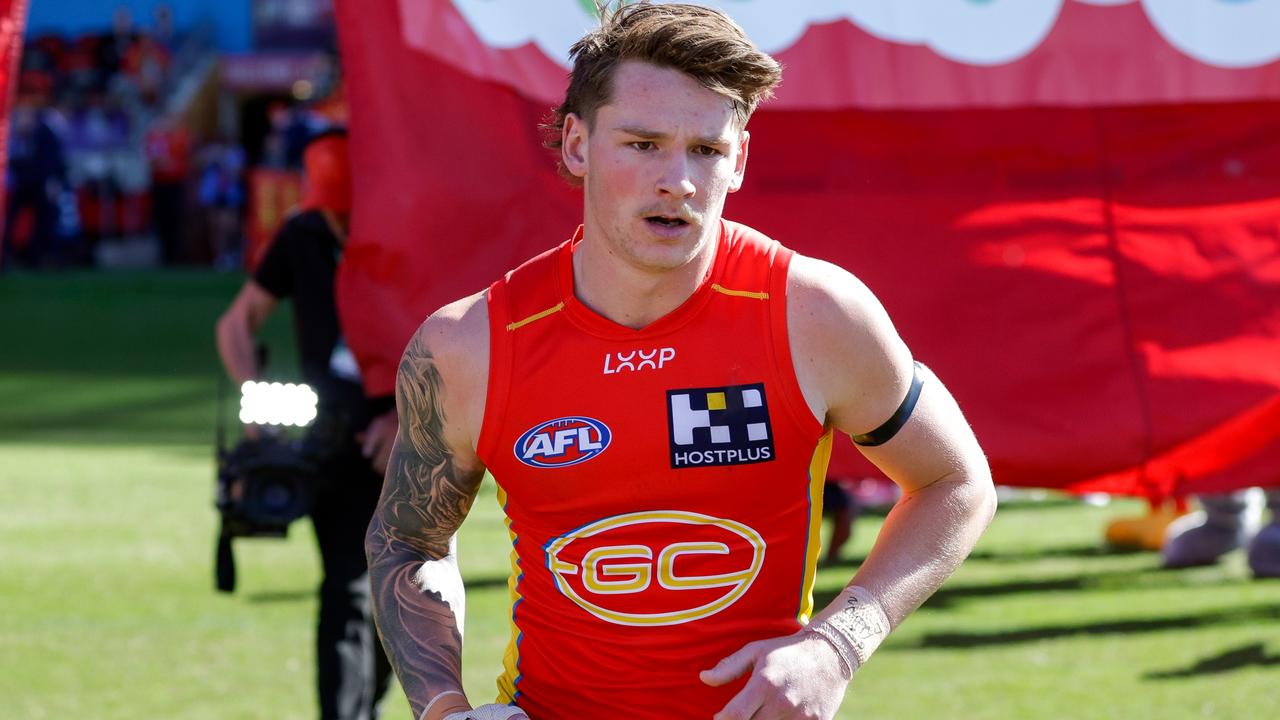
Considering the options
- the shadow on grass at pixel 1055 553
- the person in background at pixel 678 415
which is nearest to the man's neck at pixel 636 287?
the person in background at pixel 678 415

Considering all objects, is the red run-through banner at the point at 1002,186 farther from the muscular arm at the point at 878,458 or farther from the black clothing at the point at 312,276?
the muscular arm at the point at 878,458

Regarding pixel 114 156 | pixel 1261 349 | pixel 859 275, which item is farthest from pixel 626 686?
pixel 114 156

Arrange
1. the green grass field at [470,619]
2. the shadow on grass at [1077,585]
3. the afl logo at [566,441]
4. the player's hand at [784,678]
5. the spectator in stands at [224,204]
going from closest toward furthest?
the player's hand at [784,678] < the afl logo at [566,441] < the green grass field at [470,619] < the shadow on grass at [1077,585] < the spectator in stands at [224,204]

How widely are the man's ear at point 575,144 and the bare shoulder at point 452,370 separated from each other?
11.5 inches

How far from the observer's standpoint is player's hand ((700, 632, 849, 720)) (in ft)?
9.04

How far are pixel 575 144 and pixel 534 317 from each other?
1.05 feet

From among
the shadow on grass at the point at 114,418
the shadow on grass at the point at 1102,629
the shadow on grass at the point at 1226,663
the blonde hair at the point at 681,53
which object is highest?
the blonde hair at the point at 681,53

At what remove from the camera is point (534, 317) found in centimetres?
306

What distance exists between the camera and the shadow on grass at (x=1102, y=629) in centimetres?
744

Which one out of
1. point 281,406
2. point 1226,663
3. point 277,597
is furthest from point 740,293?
point 277,597

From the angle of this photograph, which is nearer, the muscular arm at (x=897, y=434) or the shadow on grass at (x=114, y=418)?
the muscular arm at (x=897, y=434)

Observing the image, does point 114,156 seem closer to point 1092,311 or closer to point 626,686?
point 1092,311

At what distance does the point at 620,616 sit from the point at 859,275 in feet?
9.74

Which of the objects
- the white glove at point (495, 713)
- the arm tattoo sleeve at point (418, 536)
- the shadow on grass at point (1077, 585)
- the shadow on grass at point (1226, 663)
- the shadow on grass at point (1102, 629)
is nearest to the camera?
the white glove at point (495, 713)
